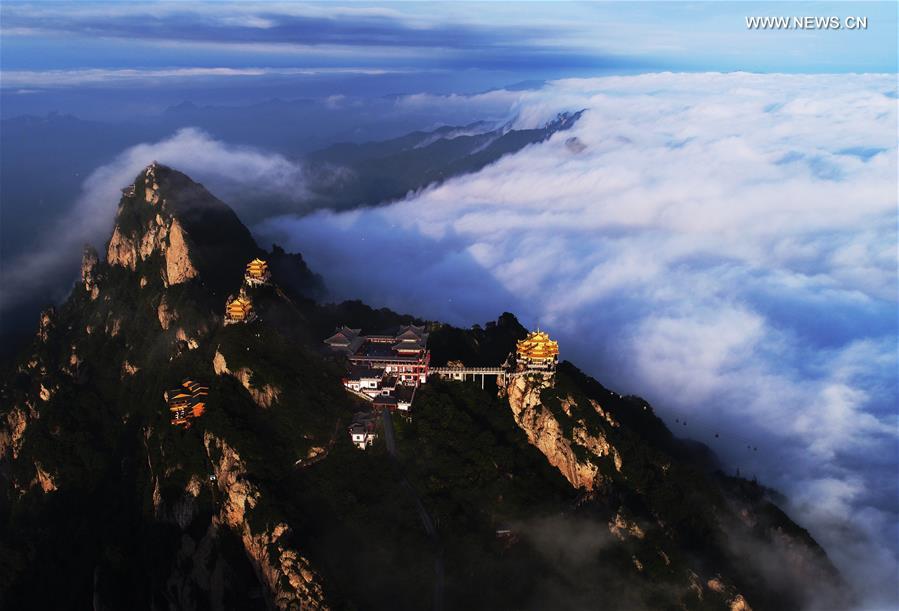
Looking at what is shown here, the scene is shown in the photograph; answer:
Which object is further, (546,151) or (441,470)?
(546,151)

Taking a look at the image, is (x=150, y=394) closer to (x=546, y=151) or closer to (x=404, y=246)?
(x=404, y=246)

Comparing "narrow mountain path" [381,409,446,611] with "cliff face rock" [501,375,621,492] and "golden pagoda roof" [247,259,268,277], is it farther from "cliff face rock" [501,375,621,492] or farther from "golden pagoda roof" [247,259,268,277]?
"golden pagoda roof" [247,259,268,277]

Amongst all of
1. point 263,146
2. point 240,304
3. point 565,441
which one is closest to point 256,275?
point 240,304

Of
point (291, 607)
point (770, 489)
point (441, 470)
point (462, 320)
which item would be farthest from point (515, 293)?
point (291, 607)

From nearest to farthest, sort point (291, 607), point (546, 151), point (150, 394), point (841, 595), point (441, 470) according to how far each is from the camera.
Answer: point (291, 607)
point (441, 470)
point (841, 595)
point (150, 394)
point (546, 151)

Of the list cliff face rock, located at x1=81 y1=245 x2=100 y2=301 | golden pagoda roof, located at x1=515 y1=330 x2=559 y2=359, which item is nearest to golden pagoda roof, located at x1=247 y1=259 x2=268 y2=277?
golden pagoda roof, located at x1=515 y1=330 x2=559 y2=359

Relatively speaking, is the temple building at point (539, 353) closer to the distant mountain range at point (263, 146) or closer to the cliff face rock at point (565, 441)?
the cliff face rock at point (565, 441)
